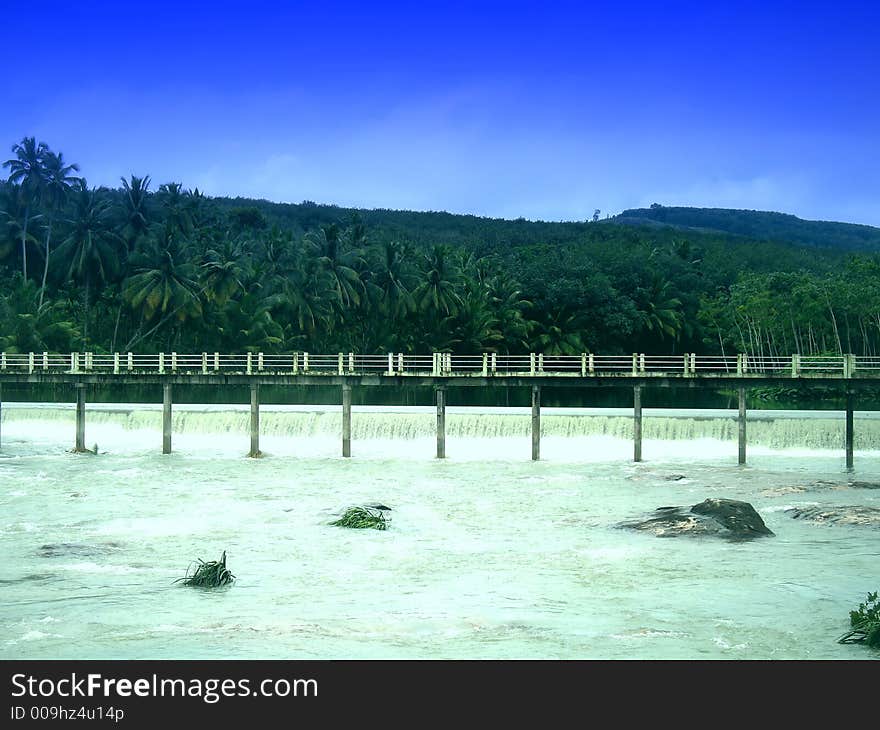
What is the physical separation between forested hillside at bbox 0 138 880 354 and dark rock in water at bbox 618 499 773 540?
5643 cm

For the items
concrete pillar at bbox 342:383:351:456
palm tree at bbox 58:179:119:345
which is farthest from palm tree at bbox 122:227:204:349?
concrete pillar at bbox 342:383:351:456

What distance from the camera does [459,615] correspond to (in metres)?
21.6

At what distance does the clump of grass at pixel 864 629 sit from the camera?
1950cm

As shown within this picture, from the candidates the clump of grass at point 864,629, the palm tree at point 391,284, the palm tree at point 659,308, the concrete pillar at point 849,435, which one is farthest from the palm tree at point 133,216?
the clump of grass at point 864,629

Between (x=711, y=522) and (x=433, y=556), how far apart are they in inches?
318

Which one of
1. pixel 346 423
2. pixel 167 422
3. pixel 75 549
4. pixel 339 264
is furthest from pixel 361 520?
pixel 339 264

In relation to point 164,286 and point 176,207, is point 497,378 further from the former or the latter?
point 176,207

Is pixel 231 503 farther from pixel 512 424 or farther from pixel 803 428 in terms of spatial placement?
pixel 803 428

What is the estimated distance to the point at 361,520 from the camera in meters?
31.5

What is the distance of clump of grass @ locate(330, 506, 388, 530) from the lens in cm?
3130

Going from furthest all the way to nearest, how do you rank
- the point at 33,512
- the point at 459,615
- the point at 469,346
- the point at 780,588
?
the point at 469,346 < the point at 33,512 < the point at 780,588 < the point at 459,615

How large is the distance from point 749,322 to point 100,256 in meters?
→ 54.6
